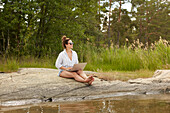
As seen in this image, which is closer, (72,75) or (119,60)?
(72,75)

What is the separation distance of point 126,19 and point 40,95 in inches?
1063

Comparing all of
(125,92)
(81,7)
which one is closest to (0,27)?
(81,7)

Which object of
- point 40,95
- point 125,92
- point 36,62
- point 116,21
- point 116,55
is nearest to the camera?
point 40,95

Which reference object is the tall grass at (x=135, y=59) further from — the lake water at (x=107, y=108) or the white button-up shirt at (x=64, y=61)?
the lake water at (x=107, y=108)

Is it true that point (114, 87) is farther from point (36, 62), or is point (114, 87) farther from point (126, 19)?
point (126, 19)

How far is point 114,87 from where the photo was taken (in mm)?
5805

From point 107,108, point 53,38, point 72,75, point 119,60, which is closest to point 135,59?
point 119,60

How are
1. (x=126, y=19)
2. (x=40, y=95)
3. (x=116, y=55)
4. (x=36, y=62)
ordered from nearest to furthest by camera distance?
(x=40, y=95), (x=36, y=62), (x=116, y=55), (x=126, y=19)

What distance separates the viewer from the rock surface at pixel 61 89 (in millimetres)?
4887

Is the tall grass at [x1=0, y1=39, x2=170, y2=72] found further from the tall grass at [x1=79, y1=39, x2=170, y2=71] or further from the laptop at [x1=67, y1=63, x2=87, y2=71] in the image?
the laptop at [x1=67, y1=63, x2=87, y2=71]

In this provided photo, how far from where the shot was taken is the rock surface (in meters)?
4.89

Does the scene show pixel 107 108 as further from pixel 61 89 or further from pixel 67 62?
pixel 67 62

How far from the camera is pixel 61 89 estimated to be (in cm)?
541

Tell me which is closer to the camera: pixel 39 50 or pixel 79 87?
pixel 79 87
